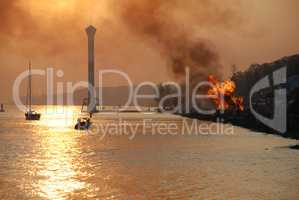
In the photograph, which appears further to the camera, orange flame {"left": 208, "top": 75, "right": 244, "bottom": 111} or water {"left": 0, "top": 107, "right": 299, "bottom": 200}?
orange flame {"left": 208, "top": 75, "right": 244, "bottom": 111}

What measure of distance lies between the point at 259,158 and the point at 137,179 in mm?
18896

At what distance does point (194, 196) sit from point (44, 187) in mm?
9408

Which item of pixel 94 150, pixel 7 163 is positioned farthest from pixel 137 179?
pixel 94 150

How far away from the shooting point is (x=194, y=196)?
29.1m

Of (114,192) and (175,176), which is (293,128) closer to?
(175,176)

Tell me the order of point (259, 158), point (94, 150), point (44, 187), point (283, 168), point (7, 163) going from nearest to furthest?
point (44, 187) < point (283, 168) < point (7, 163) < point (259, 158) < point (94, 150)

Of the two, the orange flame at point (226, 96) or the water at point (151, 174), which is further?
the orange flame at point (226, 96)

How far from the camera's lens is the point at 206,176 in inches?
1473

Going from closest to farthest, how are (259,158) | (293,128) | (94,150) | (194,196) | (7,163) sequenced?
(194,196) → (7,163) → (259,158) → (94,150) → (293,128)

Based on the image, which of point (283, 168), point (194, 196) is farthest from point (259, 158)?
point (194, 196)

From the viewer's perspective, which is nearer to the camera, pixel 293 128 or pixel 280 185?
pixel 280 185

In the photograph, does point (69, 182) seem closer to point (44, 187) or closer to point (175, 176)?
point (44, 187)

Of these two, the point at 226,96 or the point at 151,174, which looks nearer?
the point at 151,174

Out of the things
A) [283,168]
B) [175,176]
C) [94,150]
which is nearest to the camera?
[175,176]
